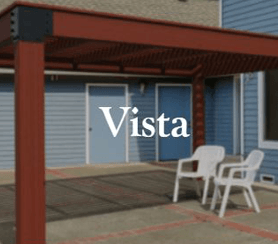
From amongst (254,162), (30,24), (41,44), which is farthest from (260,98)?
(30,24)

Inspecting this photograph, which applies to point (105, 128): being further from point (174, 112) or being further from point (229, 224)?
point (229, 224)

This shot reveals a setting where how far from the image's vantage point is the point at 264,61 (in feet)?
26.7

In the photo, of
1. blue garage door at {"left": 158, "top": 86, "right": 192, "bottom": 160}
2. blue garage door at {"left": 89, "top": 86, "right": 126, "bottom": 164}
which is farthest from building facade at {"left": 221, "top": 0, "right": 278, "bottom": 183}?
blue garage door at {"left": 89, "top": 86, "right": 126, "bottom": 164}

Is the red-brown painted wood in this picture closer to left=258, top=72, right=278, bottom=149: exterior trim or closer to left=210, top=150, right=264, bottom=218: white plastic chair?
left=210, top=150, right=264, bottom=218: white plastic chair

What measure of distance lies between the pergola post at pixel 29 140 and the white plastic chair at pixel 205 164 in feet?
12.0

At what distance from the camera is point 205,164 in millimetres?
8312

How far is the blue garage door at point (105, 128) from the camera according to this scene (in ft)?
46.8

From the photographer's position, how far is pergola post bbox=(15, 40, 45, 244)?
4.77 metres

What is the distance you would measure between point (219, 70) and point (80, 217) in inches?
185

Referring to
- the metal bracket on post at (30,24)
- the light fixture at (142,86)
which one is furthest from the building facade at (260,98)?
the metal bracket on post at (30,24)

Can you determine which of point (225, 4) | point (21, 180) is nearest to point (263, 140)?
point (225, 4)

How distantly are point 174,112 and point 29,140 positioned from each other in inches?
421

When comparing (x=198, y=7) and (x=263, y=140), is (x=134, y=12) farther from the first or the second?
(x=263, y=140)

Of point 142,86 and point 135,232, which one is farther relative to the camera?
point 142,86
